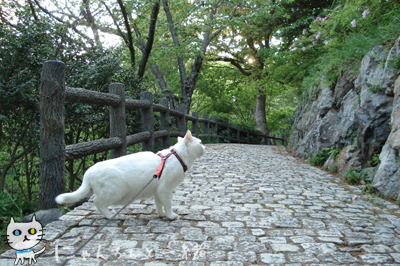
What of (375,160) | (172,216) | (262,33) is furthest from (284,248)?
(262,33)

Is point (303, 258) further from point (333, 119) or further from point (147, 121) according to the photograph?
point (333, 119)

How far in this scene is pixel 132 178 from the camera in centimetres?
312

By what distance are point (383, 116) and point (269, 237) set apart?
3.62 m

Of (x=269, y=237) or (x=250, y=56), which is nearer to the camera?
(x=269, y=237)

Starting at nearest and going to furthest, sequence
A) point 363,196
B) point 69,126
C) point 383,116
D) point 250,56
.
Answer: point 363,196 < point 383,116 < point 69,126 < point 250,56

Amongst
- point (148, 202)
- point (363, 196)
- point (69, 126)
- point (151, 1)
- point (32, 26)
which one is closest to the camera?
point (148, 202)

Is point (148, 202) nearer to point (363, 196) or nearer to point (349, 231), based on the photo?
point (349, 231)

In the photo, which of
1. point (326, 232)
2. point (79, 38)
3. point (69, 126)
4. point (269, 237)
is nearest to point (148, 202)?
point (269, 237)

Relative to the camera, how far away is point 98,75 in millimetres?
7082

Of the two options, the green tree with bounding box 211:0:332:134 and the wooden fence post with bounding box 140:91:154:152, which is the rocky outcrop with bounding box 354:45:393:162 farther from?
the green tree with bounding box 211:0:332:134

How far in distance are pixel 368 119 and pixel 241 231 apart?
380 cm
